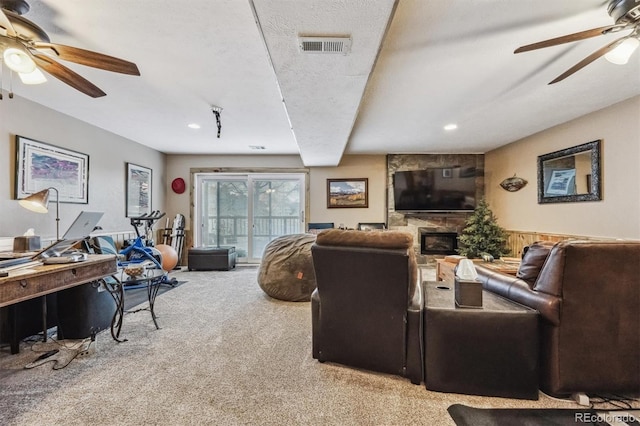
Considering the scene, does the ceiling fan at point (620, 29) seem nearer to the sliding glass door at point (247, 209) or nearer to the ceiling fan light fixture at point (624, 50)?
the ceiling fan light fixture at point (624, 50)

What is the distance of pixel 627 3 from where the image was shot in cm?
159

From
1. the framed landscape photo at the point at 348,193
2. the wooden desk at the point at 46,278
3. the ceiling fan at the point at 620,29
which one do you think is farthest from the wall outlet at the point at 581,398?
the framed landscape photo at the point at 348,193

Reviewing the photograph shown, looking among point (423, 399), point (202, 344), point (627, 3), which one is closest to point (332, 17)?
point (627, 3)

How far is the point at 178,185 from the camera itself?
6203mm

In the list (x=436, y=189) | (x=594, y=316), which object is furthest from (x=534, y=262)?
(x=436, y=189)

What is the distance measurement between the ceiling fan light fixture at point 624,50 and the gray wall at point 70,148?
215 inches

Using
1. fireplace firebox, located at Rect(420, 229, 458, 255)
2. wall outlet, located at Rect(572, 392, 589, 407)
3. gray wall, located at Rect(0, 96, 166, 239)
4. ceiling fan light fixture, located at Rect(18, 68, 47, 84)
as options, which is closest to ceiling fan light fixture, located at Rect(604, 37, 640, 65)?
wall outlet, located at Rect(572, 392, 589, 407)

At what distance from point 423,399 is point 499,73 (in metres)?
2.72

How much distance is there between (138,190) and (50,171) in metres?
1.72

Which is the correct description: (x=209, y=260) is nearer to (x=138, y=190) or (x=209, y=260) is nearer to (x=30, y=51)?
(x=138, y=190)

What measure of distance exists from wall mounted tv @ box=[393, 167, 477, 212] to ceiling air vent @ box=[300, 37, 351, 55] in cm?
440

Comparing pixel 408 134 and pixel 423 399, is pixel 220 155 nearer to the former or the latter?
pixel 408 134

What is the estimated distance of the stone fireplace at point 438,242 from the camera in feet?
19.9

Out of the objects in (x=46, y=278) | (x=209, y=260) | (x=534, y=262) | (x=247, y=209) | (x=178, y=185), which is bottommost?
(x=209, y=260)
